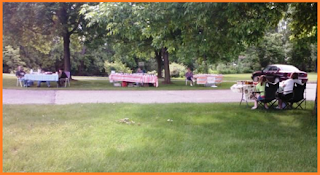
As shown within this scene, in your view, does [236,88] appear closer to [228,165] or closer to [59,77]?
[228,165]

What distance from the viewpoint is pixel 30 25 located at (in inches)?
784

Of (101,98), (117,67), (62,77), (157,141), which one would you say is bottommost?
(157,141)

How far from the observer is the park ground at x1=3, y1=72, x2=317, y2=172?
13.3 feet

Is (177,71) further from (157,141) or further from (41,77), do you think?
(157,141)

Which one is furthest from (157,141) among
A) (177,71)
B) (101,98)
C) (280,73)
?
(177,71)

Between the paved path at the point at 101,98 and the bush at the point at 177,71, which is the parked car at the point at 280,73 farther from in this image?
the bush at the point at 177,71

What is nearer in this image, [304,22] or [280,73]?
[304,22]

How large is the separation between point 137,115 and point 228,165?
383 cm

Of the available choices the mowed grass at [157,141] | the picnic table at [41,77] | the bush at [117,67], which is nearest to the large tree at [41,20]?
the picnic table at [41,77]

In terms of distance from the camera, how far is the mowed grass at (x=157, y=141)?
4055 millimetres

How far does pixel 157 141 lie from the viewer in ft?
16.9

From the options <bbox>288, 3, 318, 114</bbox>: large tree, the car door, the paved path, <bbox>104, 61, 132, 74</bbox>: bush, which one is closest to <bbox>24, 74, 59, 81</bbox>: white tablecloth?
the paved path

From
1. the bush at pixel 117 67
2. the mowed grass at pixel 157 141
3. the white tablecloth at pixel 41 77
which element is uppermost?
the bush at pixel 117 67

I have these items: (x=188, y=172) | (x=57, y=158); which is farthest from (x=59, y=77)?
(x=188, y=172)
